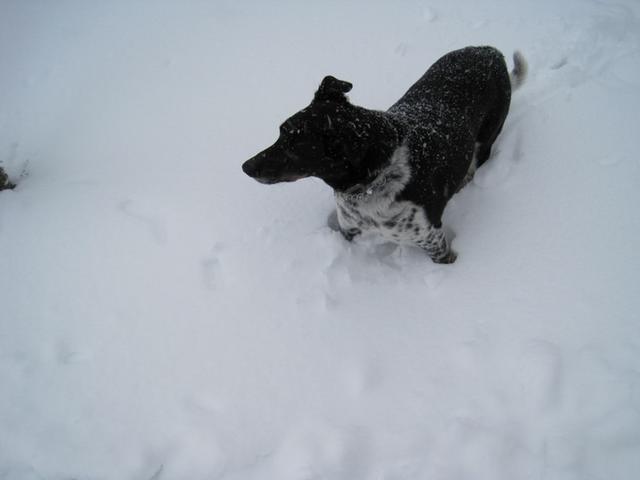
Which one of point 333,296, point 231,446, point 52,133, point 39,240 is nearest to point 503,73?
point 333,296

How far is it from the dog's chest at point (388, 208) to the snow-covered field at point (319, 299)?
0.40 meters

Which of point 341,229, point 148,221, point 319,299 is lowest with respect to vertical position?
point 319,299

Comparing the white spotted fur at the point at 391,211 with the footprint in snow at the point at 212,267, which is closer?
the white spotted fur at the point at 391,211

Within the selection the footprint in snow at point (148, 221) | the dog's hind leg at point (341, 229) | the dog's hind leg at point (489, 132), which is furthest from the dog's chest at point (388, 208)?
the footprint in snow at point (148, 221)

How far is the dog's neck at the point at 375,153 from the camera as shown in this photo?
1.79 metres

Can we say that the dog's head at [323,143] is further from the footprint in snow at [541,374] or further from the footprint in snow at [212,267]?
the footprint in snow at [541,374]

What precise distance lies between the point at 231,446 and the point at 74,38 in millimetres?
5885

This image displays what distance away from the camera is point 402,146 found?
1.94 m

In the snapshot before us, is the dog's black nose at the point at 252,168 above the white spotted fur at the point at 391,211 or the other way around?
above

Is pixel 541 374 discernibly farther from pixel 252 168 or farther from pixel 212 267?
pixel 212 267

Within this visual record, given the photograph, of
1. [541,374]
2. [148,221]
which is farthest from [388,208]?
[148,221]

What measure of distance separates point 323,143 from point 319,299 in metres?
1.10

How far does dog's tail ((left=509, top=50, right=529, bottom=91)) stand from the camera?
3100 mm

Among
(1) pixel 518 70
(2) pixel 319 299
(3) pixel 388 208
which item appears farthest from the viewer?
(1) pixel 518 70
